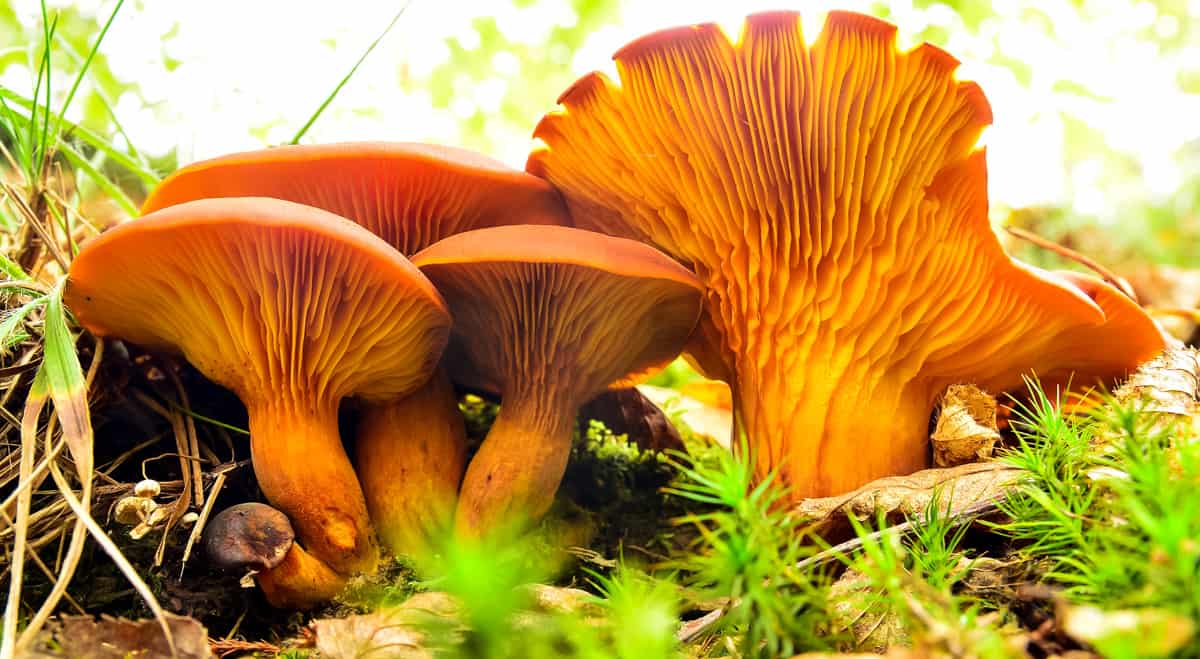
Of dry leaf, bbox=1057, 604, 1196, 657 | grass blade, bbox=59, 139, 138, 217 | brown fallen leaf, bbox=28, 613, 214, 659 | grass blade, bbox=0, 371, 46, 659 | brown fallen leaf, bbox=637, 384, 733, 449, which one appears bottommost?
brown fallen leaf, bbox=637, 384, 733, 449

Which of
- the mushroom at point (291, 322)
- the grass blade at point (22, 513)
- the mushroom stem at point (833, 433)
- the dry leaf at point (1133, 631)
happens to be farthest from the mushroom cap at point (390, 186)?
the dry leaf at point (1133, 631)

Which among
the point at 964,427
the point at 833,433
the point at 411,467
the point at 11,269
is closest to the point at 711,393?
the point at 833,433

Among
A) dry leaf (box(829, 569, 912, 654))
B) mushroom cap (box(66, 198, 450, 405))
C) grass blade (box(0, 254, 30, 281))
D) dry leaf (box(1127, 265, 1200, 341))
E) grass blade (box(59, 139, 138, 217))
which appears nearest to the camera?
dry leaf (box(829, 569, 912, 654))

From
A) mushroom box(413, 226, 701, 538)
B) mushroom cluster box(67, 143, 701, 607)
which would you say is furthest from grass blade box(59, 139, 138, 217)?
mushroom box(413, 226, 701, 538)

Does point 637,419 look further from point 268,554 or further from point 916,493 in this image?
point 268,554

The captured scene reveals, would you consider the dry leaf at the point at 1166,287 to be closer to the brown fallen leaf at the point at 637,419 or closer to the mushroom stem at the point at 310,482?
the brown fallen leaf at the point at 637,419

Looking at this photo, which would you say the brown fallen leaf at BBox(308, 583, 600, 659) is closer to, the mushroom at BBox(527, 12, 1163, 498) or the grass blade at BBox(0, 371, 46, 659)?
the grass blade at BBox(0, 371, 46, 659)

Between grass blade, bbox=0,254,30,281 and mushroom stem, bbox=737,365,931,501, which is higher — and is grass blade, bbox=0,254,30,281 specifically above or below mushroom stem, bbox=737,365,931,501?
above
